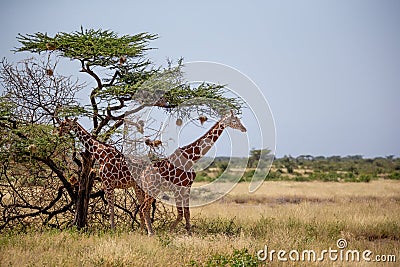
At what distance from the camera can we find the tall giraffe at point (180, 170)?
10.1 m

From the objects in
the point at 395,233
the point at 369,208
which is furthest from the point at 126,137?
the point at 369,208

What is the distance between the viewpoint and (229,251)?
8625mm

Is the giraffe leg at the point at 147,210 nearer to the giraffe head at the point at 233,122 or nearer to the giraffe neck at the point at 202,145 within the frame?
the giraffe neck at the point at 202,145

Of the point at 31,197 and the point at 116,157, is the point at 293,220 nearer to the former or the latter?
the point at 116,157

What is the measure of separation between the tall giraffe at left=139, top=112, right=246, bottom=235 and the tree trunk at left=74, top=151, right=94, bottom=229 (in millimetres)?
1551

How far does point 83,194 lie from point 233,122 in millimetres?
3582

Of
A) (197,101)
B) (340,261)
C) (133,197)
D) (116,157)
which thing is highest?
(197,101)

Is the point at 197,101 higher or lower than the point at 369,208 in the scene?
higher

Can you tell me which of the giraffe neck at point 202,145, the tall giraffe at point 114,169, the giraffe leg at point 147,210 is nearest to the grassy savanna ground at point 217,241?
the giraffe leg at point 147,210

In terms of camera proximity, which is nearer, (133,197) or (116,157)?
(116,157)

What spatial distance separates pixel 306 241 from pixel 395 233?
2714 millimetres

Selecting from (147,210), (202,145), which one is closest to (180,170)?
(202,145)

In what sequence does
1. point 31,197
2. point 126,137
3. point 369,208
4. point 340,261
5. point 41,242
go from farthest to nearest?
point 369,208 → point 31,197 → point 126,137 → point 41,242 → point 340,261

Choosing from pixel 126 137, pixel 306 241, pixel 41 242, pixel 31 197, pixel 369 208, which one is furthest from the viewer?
pixel 369 208
